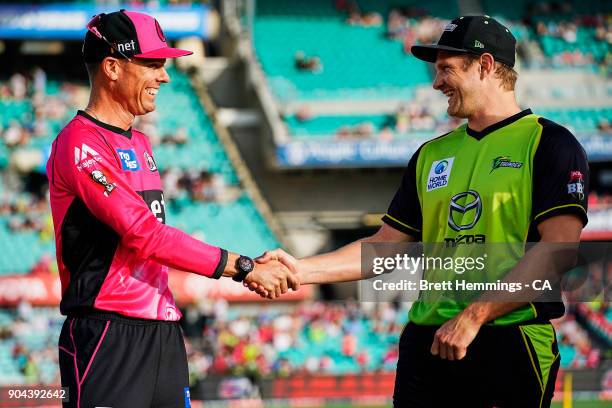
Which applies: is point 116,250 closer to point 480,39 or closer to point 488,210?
point 488,210

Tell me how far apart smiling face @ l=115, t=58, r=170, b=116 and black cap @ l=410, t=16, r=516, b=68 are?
1.54 meters

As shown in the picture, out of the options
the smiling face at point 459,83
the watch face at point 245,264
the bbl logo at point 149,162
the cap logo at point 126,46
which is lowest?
the watch face at point 245,264

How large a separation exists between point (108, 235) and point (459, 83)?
6.36ft

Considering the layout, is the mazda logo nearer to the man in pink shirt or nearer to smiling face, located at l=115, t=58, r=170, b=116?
the man in pink shirt

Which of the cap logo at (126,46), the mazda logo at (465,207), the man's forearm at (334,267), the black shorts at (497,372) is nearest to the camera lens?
the black shorts at (497,372)

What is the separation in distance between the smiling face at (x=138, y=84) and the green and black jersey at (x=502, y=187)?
5.09 ft

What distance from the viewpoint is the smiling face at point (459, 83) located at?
15.7 feet

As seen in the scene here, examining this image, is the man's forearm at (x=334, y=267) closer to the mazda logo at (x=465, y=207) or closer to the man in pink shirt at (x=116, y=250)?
the man in pink shirt at (x=116, y=250)

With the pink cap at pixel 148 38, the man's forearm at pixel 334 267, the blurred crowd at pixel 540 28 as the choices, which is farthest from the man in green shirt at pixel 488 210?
the blurred crowd at pixel 540 28

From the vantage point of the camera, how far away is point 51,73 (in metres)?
28.3

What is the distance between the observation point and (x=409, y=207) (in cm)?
525

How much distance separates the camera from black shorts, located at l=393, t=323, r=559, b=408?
4496mm

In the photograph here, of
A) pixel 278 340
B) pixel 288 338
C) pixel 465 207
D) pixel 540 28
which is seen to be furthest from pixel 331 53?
pixel 465 207

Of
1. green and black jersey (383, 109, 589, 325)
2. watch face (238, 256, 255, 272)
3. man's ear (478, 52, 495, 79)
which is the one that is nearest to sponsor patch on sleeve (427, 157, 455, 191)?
green and black jersey (383, 109, 589, 325)
